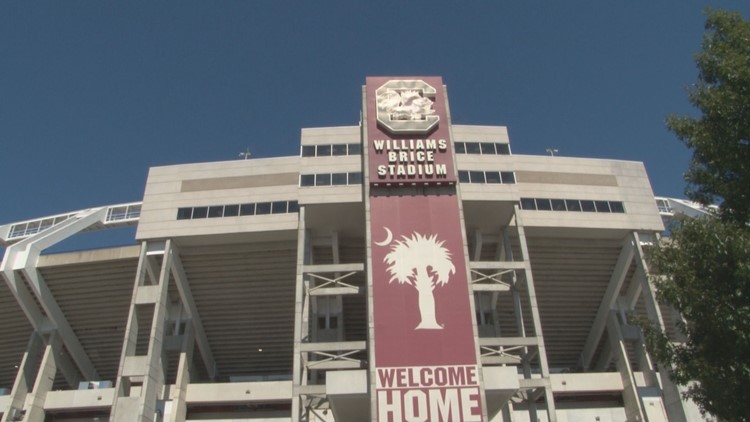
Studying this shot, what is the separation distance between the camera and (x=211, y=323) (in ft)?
177

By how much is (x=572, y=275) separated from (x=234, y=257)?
28.2 m

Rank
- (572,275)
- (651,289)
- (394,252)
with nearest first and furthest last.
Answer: (394,252) → (651,289) → (572,275)

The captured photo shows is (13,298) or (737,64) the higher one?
(13,298)

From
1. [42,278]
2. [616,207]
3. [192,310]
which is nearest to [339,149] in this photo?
[192,310]

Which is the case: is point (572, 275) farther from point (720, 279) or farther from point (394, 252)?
point (720, 279)

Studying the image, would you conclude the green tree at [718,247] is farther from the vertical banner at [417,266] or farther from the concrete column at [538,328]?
the concrete column at [538,328]

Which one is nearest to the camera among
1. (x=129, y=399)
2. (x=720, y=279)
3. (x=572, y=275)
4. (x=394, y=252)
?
(x=720, y=279)

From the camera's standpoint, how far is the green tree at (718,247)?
18219 mm

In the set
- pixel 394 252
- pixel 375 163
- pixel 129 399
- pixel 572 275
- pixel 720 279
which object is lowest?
pixel 720 279

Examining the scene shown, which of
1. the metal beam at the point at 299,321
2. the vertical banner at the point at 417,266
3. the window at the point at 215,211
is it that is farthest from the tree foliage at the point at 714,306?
the window at the point at 215,211

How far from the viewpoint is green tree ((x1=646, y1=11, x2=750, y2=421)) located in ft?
59.8

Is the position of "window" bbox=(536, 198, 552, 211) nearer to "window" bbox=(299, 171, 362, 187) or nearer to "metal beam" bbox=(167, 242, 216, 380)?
"window" bbox=(299, 171, 362, 187)

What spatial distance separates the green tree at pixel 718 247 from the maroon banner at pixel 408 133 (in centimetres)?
2291

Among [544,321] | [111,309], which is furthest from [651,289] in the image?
[111,309]
